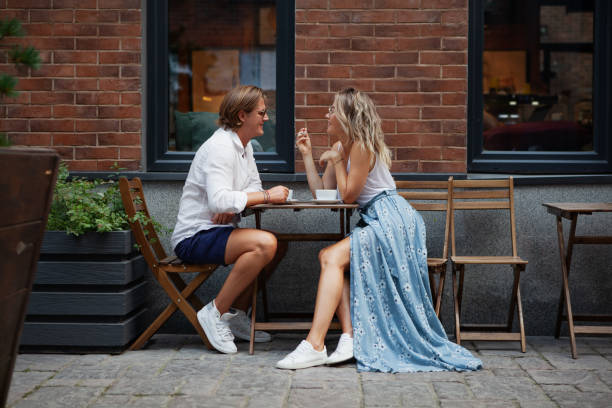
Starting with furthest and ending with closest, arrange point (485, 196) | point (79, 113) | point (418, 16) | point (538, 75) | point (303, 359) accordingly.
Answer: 1. point (538, 75)
2. point (79, 113)
3. point (418, 16)
4. point (485, 196)
5. point (303, 359)

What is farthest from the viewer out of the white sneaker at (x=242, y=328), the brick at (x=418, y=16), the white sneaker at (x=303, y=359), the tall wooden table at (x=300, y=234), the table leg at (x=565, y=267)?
the brick at (x=418, y=16)

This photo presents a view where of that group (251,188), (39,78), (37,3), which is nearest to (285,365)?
(251,188)

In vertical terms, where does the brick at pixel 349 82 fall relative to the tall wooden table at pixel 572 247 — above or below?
above

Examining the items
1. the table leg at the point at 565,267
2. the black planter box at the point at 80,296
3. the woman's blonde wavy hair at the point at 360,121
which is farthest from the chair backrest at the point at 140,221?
the table leg at the point at 565,267

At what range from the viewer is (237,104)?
14.2 feet

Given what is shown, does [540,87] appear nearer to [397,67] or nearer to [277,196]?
[397,67]

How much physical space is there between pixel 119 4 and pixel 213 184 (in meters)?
1.75

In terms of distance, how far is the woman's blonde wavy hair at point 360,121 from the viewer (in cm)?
423

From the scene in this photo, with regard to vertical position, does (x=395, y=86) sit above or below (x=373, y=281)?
above

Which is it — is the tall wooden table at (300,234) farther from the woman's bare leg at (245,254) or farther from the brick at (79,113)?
the brick at (79,113)

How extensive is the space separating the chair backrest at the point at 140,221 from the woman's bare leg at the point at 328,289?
111 centimetres

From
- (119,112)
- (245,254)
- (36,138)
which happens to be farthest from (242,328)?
(36,138)

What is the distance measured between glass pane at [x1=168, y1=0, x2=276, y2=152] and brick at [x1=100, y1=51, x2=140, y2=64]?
320mm

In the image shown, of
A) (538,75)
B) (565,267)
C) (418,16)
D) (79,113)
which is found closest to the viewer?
(565,267)
